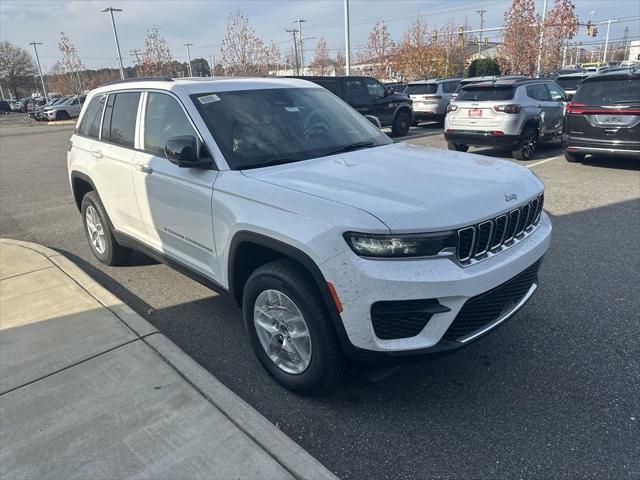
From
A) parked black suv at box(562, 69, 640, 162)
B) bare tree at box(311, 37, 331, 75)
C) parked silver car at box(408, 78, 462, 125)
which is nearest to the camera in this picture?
parked black suv at box(562, 69, 640, 162)

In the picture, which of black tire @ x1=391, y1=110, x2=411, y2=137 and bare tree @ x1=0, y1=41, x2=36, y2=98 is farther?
bare tree @ x1=0, y1=41, x2=36, y2=98

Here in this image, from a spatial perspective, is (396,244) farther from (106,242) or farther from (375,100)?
(375,100)

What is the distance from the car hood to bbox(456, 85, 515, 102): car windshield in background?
294 inches

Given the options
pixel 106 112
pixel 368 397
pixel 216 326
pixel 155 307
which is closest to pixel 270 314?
pixel 368 397

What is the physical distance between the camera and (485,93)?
10531mm

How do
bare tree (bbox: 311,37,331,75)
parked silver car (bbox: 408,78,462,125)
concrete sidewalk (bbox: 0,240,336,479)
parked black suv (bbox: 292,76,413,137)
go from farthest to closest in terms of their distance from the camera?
1. bare tree (bbox: 311,37,331,75)
2. parked silver car (bbox: 408,78,462,125)
3. parked black suv (bbox: 292,76,413,137)
4. concrete sidewalk (bbox: 0,240,336,479)

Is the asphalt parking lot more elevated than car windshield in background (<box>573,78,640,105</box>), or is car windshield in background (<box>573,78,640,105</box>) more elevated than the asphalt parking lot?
car windshield in background (<box>573,78,640,105</box>)

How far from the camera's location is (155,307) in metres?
4.49

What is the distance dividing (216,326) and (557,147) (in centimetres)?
1150

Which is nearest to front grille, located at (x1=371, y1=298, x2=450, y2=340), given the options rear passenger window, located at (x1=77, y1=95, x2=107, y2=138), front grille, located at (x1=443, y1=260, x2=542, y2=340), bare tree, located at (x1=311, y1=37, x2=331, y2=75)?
front grille, located at (x1=443, y1=260, x2=542, y2=340)

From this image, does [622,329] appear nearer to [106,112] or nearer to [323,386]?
[323,386]

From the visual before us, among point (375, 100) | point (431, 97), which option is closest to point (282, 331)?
point (375, 100)

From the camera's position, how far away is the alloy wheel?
2.90 meters

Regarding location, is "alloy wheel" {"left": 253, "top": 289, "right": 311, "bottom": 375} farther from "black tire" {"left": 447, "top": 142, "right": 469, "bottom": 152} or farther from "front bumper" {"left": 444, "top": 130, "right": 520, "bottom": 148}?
"black tire" {"left": 447, "top": 142, "right": 469, "bottom": 152}
